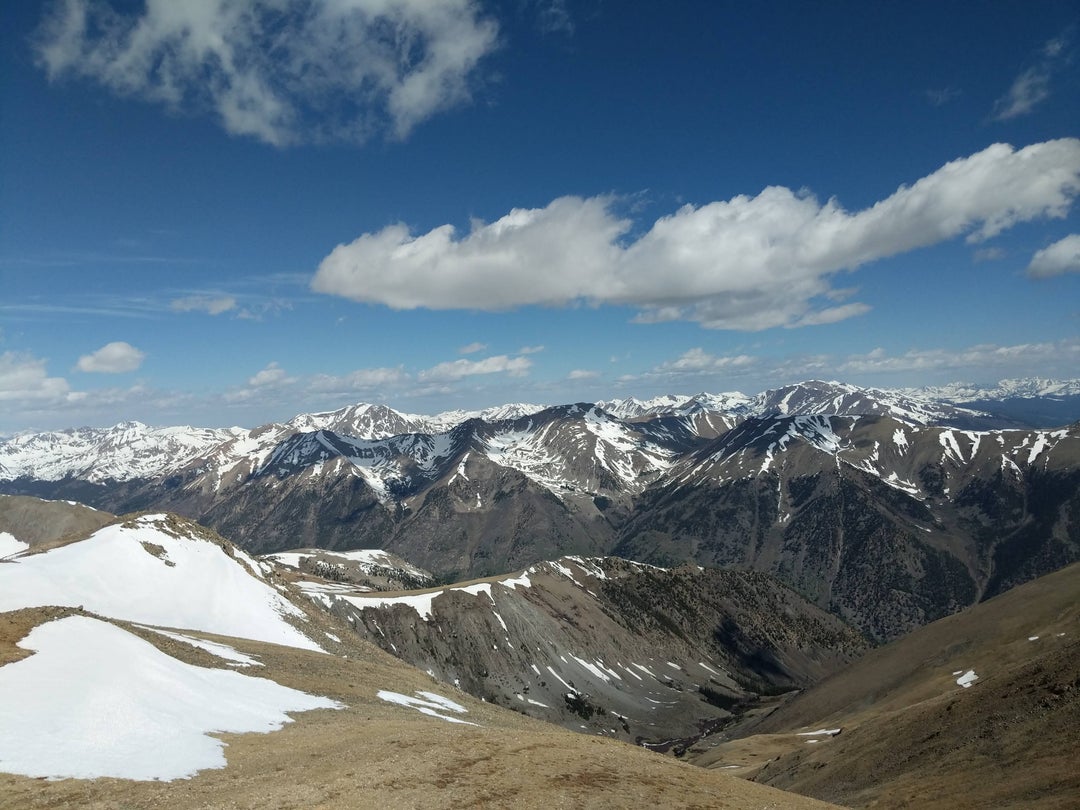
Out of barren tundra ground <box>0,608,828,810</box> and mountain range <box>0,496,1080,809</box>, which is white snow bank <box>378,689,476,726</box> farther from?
barren tundra ground <box>0,608,828,810</box>

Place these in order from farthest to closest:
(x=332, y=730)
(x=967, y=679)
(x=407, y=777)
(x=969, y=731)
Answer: (x=967, y=679) < (x=969, y=731) < (x=332, y=730) < (x=407, y=777)

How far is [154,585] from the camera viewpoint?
10969cm

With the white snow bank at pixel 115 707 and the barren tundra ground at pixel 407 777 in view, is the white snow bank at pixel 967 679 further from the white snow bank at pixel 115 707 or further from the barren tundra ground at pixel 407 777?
the white snow bank at pixel 115 707

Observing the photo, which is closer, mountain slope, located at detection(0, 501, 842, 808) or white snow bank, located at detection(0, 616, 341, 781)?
mountain slope, located at detection(0, 501, 842, 808)

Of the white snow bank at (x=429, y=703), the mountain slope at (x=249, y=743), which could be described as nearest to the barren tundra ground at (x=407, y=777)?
the mountain slope at (x=249, y=743)

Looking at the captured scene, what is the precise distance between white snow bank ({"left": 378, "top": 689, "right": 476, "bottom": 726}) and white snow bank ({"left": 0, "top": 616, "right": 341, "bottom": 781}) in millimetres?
11921

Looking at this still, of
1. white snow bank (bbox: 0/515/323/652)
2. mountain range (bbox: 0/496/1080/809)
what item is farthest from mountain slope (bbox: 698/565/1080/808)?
white snow bank (bbox: 0/515/323/652)

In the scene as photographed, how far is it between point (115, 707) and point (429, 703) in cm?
3866

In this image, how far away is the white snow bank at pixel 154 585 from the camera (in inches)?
3797

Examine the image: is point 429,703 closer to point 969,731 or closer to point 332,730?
point 332,730

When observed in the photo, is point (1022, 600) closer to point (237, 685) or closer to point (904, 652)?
point (904, 652)

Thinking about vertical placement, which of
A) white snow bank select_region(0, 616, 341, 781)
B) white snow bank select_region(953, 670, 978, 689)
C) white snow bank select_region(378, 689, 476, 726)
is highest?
white snow bank select_region(0, 616, 341, 781)

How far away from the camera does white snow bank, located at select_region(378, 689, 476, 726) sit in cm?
6631

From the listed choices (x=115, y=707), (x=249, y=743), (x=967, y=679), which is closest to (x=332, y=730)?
(x=249, y=743)
